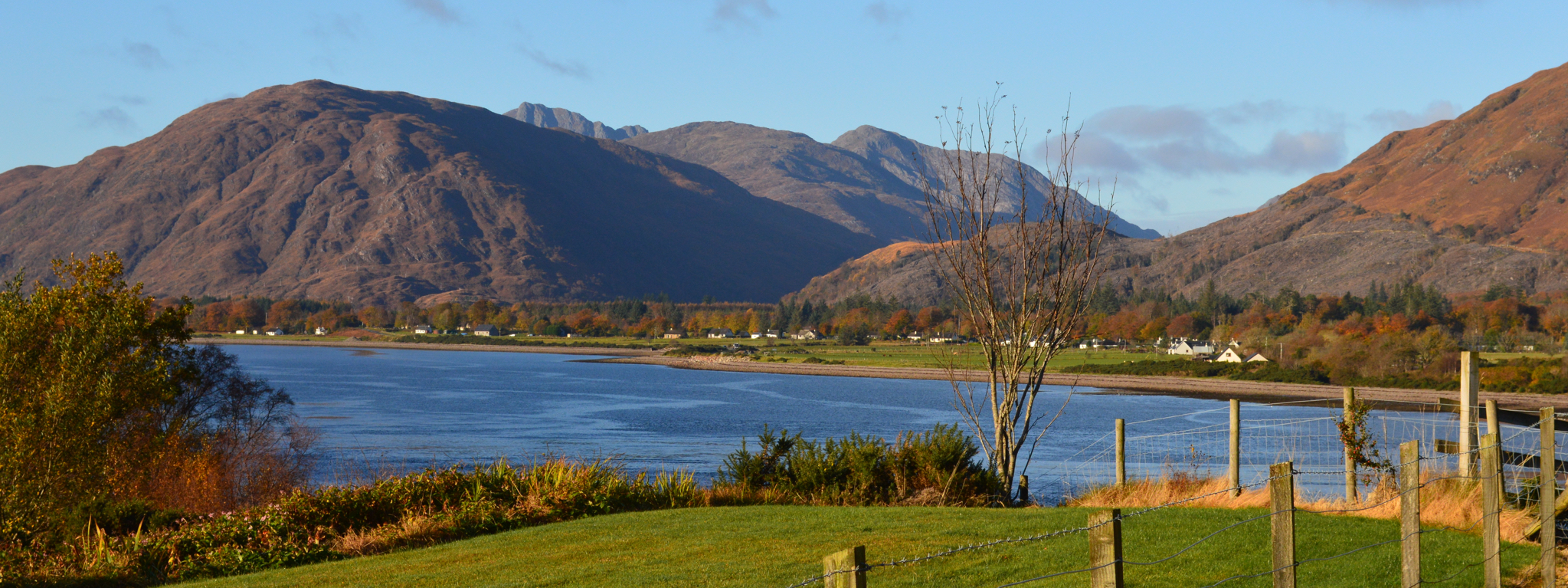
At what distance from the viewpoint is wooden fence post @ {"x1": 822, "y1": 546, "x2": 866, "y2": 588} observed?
12.0 feet

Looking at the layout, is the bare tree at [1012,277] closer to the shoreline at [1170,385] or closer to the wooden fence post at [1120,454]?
the wooden fence post at [1120,454]

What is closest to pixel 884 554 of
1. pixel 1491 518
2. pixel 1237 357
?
pixel 1491 518

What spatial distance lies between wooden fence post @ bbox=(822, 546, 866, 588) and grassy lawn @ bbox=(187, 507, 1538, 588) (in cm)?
439

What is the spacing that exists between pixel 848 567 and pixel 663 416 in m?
56.7

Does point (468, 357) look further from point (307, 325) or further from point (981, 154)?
point (981, 154)

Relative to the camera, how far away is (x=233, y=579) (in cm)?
993

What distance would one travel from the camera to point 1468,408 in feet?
35.5

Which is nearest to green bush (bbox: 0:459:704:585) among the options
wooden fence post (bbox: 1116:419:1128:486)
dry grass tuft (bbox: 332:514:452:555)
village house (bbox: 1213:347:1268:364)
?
dry grass tuft (bbox: 332:514:452:555)

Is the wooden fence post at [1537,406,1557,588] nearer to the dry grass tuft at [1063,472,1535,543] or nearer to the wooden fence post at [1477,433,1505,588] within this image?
the wooden fence post at [1477,433,1505,588]

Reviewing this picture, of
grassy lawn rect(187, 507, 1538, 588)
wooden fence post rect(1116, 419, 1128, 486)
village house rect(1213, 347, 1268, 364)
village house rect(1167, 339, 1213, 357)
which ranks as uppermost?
village house rect(1167, 339, 1213, 357)

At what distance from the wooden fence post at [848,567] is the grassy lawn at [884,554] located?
4.39 m

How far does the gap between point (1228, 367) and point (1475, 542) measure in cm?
9632

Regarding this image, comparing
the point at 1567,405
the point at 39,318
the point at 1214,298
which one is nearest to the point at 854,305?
the point at 1214,298

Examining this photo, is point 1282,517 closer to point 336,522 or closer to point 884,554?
point 884,554
